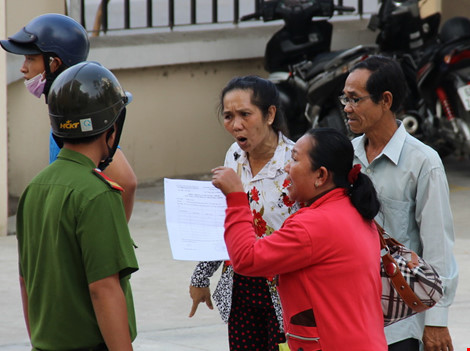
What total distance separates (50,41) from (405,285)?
168cm

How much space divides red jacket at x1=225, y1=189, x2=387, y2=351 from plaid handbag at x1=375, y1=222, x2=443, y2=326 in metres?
0.15

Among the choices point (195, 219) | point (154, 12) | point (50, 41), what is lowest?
point (154, 12)

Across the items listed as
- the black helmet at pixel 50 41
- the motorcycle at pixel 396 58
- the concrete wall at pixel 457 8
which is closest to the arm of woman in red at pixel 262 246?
the black helmet at pixel 50 41

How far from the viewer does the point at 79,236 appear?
2.73 m

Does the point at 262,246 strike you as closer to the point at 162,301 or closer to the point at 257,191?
the point at 257,191

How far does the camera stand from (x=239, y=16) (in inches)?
468

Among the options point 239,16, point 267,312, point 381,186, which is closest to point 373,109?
point 381,186

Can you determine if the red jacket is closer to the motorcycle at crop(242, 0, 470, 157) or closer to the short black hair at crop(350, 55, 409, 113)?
the short black hair at crop(350, 55, 409, 113)

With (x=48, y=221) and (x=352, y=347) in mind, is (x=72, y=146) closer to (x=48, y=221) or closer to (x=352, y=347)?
(x=48, y=221)

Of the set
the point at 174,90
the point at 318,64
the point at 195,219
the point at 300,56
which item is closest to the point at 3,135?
the point at 174,90

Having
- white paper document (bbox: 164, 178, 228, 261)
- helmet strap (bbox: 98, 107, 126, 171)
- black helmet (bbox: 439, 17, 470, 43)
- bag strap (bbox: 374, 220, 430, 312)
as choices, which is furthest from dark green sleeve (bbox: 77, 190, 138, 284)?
black helmet (bbox: 439, 17, 470, 43)

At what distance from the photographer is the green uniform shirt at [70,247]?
8.93 ft

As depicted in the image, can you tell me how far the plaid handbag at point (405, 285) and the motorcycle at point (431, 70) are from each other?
6.69 m

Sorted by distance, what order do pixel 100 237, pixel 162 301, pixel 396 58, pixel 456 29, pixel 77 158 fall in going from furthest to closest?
pixel 396 58, pixel 456 29, pixel 162 301, pixel 77 158, pixel 100 237
